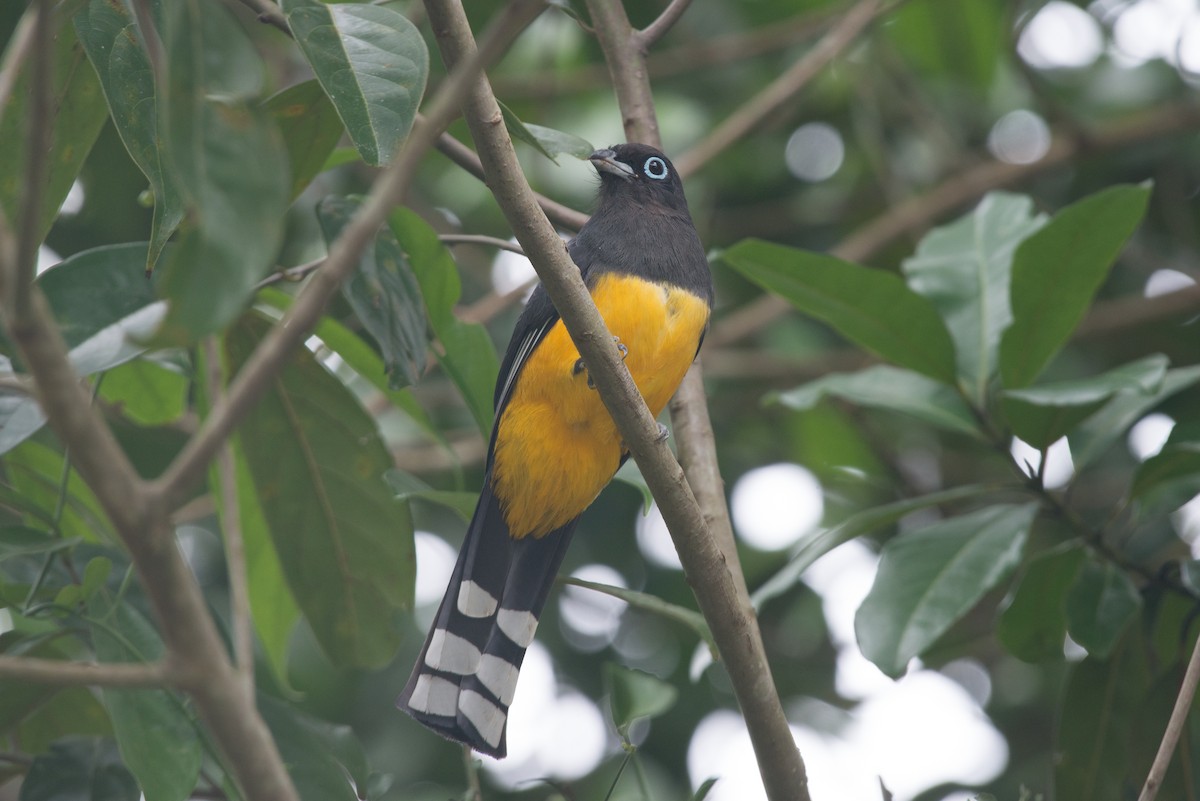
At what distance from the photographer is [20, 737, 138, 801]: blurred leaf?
270 centimetres

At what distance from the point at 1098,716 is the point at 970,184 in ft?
8.51

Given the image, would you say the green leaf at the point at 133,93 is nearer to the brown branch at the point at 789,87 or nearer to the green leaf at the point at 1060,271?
the green leaf at the point at 1060,271

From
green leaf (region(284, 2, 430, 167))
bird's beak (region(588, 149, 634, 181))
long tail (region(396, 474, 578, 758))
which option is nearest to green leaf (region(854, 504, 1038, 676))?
long tail (region(396, 474, 578, 758))

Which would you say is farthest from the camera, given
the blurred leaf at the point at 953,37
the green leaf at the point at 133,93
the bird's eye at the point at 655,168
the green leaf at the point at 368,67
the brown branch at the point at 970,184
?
the blurred leaf at the point at 953,37

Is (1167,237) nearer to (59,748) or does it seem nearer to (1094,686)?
(1094,686)

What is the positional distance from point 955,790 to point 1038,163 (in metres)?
2.71

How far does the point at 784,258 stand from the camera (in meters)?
3.41

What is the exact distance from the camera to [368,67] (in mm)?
2156

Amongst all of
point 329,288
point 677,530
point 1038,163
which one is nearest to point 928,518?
point 1038,163

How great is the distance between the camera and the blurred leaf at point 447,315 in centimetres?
298

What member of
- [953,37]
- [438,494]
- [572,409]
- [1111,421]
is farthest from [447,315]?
[953,37]

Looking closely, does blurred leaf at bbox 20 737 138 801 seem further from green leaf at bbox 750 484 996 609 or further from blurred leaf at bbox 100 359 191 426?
green leaf at bbox 750 484 996 609

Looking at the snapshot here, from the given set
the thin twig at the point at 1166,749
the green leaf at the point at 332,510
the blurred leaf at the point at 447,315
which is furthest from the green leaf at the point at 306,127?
the thin twig at the point at 1166,749

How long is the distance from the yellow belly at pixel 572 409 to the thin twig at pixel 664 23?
0.66m
